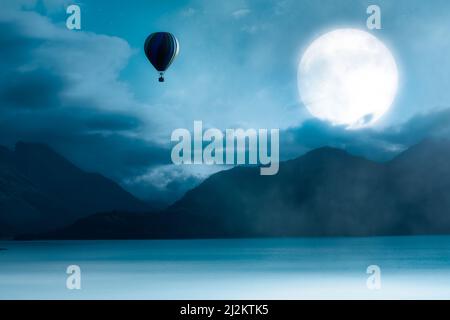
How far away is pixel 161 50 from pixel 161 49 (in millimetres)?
39

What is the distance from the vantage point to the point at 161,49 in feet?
87.0

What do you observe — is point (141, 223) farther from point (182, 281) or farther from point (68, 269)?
point (182, 281)

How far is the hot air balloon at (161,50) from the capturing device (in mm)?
26484

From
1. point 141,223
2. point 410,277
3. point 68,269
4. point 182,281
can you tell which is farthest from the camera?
point 141,223

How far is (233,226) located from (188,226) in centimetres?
1314

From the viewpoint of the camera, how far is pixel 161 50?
26.5 metres

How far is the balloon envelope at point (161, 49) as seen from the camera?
86.9ft

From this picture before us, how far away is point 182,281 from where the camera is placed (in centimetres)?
3353

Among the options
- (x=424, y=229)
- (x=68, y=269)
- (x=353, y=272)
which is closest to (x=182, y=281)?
(x=353, y=272)

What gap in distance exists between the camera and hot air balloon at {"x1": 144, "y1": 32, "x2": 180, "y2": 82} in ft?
86.9

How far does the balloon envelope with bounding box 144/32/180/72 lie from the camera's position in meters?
26.5
